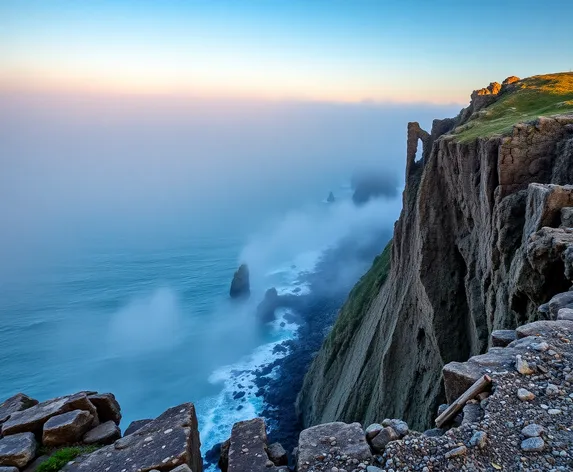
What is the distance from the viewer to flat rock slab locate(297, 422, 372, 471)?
27.1ft

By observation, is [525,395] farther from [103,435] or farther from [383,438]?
[103,435]

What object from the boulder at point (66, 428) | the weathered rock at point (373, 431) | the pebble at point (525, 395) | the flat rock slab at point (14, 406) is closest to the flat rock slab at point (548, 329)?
the pebble at point (525, 395)

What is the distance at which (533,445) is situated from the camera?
23.7 ft

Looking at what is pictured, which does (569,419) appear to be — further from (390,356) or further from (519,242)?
(390,356)

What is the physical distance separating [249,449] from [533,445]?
655cm

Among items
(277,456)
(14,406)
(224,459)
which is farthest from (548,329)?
(14,406)

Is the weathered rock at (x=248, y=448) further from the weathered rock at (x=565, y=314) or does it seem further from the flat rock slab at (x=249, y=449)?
the weathered rock at (x=565, y=314)

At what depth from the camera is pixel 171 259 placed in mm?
196625

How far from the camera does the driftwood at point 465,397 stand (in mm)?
8836

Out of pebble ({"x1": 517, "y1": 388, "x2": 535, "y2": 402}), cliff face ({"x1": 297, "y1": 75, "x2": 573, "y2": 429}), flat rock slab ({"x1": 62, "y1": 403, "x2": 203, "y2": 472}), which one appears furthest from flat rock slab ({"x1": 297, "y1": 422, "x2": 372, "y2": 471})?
cliff face ({"x1": 297, "y1": 75, "x2": 573, "y2": 429})

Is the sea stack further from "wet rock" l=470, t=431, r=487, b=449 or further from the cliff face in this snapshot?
"wet rock" l=470, t=431, r=487, b=449

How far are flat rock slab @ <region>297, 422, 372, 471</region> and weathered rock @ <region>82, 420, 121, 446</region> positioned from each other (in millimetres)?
6382

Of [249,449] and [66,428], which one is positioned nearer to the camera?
[249,449]

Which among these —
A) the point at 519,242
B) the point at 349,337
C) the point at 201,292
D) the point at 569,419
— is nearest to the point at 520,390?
the point at 569,419
